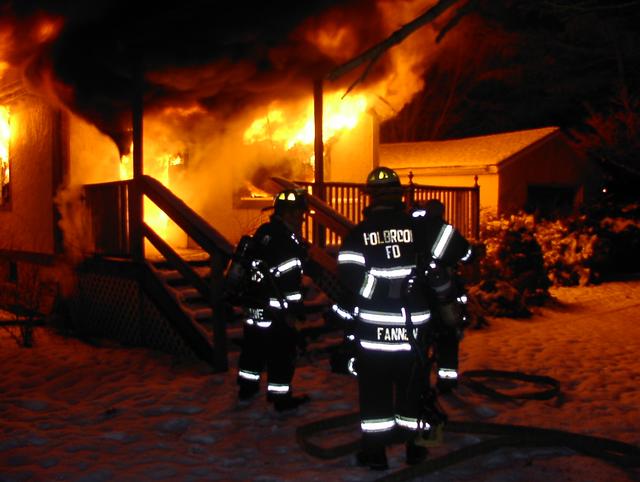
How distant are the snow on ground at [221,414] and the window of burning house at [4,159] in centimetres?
371

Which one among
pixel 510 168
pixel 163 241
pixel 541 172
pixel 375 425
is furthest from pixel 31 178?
pixel 541 172

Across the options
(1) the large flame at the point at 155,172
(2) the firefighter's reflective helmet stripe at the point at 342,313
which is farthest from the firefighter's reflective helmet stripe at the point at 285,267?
(1) the large flame at the point at 155,172

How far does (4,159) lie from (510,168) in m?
11.0

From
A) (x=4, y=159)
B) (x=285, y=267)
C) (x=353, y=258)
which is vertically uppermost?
(x=4, y=159)

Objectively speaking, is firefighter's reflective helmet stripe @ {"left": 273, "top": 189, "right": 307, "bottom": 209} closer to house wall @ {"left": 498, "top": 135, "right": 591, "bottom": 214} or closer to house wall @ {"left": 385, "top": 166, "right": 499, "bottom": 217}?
house wall @ {"left": 385, "top": 166, "right": 499, "bottom": 217}

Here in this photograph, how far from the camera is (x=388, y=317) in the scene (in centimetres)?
430

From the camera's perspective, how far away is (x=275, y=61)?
9.29 meters

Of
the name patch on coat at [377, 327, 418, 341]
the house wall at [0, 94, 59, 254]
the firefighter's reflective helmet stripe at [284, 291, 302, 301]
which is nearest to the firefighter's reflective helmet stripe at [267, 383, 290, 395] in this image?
the firefighter's reflective helmet stripe at [284, 291, 302, 301]

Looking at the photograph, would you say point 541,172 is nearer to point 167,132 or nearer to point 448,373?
point 167,132

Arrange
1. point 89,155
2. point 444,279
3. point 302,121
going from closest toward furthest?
point 444,279 < point 89,155 < point 302,121

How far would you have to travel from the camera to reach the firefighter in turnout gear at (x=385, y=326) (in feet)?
14.1

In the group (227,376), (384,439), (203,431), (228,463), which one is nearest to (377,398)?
(384,439)

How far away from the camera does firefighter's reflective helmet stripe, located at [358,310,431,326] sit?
4.29 m

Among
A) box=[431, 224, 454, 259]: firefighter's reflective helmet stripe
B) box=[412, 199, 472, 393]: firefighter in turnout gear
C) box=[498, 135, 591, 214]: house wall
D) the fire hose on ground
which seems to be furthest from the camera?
box=[498, 135, 591, 214]: house wall
